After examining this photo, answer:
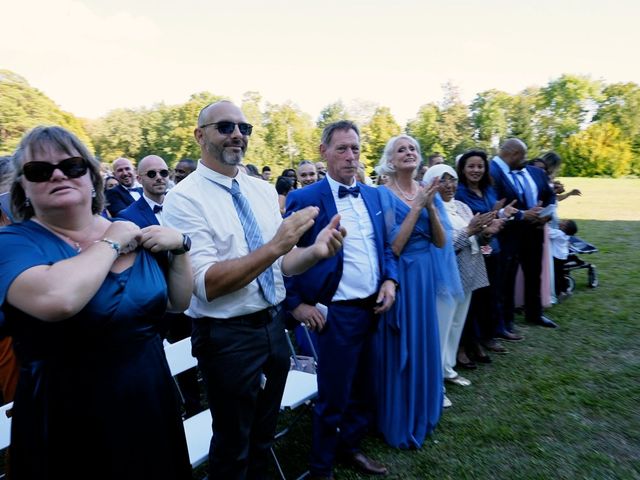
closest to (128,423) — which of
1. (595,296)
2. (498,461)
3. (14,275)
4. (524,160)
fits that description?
(14,275)

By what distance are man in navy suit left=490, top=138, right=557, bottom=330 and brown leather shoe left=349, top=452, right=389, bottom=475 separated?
10.9ft

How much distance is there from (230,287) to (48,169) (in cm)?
89

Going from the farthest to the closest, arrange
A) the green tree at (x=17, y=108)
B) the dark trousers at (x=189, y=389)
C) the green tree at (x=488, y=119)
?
the green tree at (x=488, y=119) → the green tree at (x=17, y=108) → the dark trousers at (x=189, y=389)

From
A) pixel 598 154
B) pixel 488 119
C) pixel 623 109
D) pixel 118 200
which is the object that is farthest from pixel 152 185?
pixel 623 109

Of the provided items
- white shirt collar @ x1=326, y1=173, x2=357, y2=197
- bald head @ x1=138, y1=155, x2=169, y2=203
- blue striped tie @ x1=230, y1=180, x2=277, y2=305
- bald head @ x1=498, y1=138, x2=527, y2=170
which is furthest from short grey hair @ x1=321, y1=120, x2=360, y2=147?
bald head @ x1=498, y1=138, x2=527, y2=170

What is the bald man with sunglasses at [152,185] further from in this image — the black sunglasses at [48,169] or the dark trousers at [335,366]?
the black sunglasses at [48,169]

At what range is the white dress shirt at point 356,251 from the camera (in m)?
3.01

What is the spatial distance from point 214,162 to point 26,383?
4.38 ft

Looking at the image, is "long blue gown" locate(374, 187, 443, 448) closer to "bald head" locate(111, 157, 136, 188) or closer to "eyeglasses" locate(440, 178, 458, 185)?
"eyeglasses" locate(440, 178, 458, 185)

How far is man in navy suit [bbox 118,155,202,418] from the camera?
3.92 metres

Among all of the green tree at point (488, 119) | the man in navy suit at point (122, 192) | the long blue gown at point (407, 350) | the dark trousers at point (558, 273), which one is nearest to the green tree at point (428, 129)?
the green tree at point (488, 119)

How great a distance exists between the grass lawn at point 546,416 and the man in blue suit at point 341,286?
54 centimetres

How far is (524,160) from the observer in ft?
19.6

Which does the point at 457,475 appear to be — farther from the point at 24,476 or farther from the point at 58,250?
the point at 58,250
